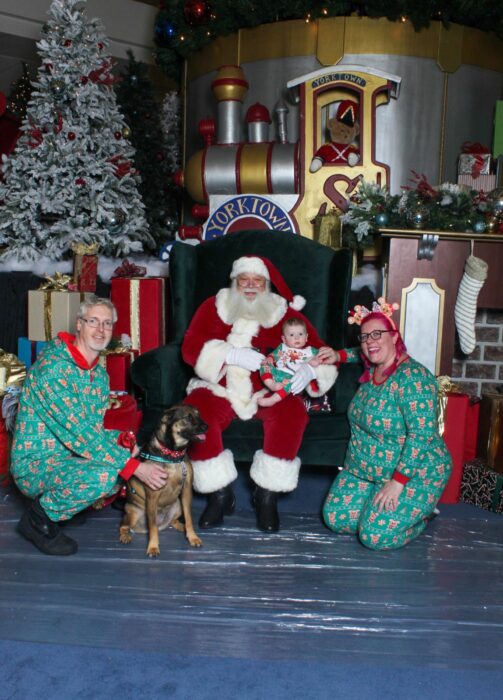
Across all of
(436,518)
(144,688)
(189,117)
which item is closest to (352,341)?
(436,518)

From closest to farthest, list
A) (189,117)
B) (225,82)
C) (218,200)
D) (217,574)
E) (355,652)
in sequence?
(355,652) < (217,574) < (218,200) < (225,82) < (189,117)

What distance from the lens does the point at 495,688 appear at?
2170 mm

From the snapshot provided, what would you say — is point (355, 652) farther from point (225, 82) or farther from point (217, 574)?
point (225, 82)

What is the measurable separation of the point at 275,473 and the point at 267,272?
123 cm

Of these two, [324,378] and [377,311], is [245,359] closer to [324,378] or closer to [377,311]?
[324,378]

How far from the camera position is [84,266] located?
5.38m

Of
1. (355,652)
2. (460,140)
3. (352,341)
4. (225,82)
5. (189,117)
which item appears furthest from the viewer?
(189,117)

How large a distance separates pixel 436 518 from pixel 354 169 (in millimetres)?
3690

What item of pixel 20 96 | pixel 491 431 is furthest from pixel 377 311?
pixel 20 96

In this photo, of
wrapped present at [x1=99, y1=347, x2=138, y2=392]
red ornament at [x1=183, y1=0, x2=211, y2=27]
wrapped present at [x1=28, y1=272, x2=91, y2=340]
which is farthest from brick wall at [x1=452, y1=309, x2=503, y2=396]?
red ornament at [x1=183, y1=0, x2=211, y2=27]

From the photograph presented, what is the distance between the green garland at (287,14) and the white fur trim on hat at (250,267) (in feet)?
14.0

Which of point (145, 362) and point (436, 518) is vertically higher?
point (145, 362)

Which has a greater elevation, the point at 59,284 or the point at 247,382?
the point at 59,284

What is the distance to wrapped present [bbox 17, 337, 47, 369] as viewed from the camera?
16.4 ft
